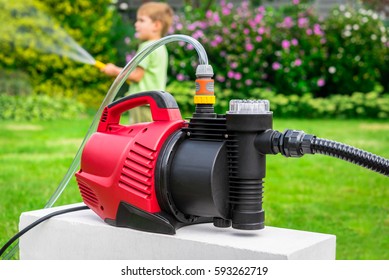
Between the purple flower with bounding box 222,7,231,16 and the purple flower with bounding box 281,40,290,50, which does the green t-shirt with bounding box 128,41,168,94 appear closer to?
the purple flower with bounding box 281,40,290,50

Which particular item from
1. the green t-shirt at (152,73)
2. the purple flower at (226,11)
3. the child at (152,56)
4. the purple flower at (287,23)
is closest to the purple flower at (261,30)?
the purple flower at (287,23)

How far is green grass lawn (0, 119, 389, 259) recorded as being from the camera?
10.1ft

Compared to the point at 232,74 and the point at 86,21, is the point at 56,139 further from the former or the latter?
the point at 86,21

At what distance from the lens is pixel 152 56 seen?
13.1 feet

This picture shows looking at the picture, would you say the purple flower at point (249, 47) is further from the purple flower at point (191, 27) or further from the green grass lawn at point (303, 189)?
the green grass lawn at point (303, 189)

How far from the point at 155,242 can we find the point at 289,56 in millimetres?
6127

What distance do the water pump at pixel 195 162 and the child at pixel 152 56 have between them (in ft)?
6.37

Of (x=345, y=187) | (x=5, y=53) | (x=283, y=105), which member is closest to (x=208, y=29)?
(x=283, y=105)

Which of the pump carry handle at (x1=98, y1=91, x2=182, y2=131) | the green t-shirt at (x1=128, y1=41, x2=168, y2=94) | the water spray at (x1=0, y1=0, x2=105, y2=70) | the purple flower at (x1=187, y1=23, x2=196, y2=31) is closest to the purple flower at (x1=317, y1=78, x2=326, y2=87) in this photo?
the purple flower at (x1=187, y1=23, x2=196, y2=31)

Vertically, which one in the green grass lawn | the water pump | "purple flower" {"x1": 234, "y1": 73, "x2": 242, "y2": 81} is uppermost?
"purple flower" {"x1": 234, "y1": 73, "x2": 242, "y2": 81}

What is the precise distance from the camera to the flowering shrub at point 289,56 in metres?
7.73

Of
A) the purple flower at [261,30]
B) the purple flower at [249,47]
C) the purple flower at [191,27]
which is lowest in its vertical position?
the purple flower at [249,47]

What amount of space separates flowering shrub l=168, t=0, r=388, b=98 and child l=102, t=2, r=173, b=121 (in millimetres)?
3477
